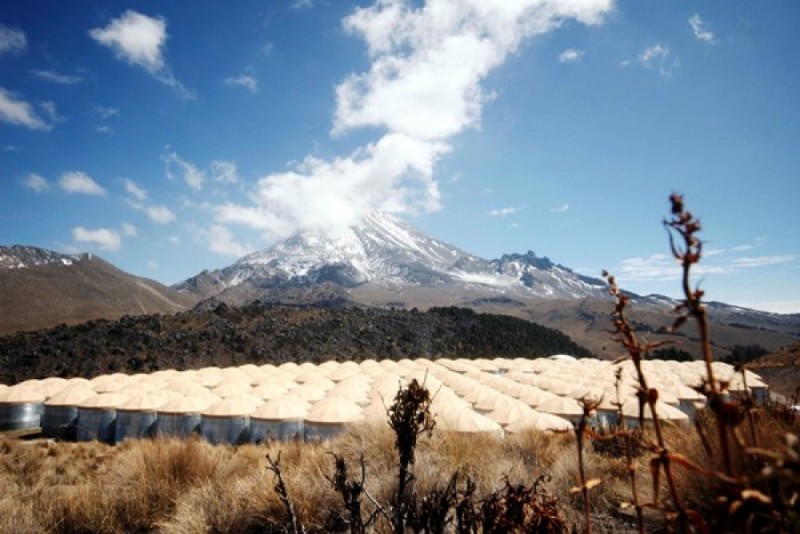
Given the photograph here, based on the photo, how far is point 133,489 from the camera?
7.06m

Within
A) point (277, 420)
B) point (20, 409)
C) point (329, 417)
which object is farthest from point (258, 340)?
Answer: point (329, 417)

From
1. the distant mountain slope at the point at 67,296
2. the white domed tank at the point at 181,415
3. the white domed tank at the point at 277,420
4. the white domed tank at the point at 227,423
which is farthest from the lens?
the distant mountain slope at the point at 67,296

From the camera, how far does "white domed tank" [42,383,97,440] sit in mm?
27922

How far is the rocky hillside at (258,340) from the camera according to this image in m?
52.5

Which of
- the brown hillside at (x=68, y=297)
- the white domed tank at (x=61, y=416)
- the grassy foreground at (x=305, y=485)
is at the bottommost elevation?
the white domed tank at (x=61, y=416)

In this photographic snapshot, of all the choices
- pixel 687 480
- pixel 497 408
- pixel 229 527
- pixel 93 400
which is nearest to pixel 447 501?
pixel 687 480

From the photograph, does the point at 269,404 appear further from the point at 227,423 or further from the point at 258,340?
the point at 258,340

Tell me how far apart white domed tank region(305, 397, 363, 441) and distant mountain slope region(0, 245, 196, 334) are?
356 ft

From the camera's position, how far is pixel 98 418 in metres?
27.4

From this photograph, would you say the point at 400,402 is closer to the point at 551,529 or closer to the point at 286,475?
the point at 551,529

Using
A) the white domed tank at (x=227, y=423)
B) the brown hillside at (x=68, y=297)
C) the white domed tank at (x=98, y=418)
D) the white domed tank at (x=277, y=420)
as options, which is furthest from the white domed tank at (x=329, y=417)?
the brown hillside at (x=68, y=297)

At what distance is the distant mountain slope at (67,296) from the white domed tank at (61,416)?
93729 mm

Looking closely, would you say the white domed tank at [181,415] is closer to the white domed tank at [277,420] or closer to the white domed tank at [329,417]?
the white domed tank at [277,420]

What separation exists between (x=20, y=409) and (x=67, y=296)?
4792 inches
